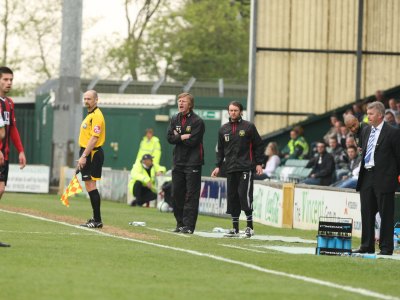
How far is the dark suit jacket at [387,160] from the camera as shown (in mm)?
16250

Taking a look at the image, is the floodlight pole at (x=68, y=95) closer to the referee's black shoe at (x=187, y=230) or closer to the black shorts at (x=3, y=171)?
the referee's black shoe at (x=187, y=230)

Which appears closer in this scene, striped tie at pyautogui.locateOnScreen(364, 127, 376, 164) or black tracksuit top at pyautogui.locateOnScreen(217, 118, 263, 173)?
striped tie at pyautogui.locateOnScreen(364, 127, 376, 164)

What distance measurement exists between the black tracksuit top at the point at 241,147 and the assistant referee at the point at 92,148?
73.8 inches

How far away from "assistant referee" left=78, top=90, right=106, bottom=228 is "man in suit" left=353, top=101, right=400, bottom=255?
467 centimetres

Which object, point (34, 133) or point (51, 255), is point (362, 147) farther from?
point (34, 133)

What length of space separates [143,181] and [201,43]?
43030 millimetres

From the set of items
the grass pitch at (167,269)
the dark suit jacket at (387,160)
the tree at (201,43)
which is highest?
the tree at (201,43)

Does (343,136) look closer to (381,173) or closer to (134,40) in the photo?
(381,173)

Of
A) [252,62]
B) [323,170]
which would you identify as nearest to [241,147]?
[323,170]

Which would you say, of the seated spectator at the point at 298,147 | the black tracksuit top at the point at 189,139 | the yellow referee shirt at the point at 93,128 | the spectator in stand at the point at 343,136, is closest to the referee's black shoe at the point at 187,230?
the black tracksuit top at the point at 189,139

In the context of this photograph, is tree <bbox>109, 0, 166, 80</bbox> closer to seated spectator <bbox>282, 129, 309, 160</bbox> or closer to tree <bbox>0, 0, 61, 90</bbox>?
tree <bbox>0, 0, 61, 90</bbox>

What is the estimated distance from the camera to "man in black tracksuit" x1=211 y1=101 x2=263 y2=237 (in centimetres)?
1984

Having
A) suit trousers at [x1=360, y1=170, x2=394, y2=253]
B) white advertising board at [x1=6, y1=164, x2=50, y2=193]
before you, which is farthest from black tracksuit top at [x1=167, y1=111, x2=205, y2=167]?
white advertising board at [x1=6, y1=164, x2=50, y2=193]

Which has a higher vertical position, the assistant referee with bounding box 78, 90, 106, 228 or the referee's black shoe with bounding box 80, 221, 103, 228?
the assistant referee with bounding box 78, 90, 106, 228
